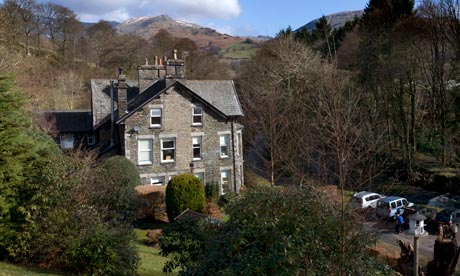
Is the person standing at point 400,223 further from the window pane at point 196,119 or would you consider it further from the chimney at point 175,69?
the chimney at point 175,69

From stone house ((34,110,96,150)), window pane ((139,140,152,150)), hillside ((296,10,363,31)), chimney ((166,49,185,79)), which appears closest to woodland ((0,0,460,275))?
stone house ((34,110,96,150))

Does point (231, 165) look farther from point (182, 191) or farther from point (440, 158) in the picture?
point (440, 158)

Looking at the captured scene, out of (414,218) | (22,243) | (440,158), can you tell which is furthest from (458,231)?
(22,243)

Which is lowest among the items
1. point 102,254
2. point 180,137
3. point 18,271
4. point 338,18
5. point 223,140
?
point 18,271

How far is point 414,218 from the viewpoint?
23.3 metres

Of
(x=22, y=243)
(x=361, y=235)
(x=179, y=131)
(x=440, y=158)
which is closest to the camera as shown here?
(x=361, y=235)

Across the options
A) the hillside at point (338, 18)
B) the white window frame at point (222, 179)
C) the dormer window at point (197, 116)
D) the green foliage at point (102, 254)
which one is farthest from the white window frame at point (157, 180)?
the hillside at point (338, 18)

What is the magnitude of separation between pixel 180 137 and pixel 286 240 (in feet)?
75.6

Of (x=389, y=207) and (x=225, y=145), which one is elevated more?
(x=225, y=145)

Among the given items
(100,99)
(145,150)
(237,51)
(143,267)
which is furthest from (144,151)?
(237,51)

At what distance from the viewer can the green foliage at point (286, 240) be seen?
8.22m

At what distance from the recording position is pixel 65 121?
33062 mm

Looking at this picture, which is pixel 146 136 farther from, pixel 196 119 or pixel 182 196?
pixel 182 196

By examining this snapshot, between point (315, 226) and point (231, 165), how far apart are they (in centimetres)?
2357
